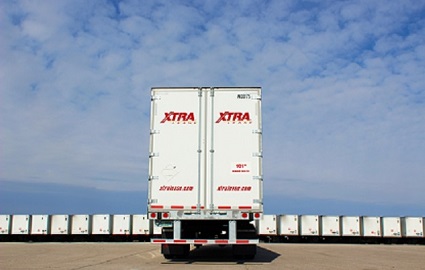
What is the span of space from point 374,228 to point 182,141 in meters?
25.1

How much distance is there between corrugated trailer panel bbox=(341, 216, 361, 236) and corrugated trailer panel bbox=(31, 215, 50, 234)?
2190cm

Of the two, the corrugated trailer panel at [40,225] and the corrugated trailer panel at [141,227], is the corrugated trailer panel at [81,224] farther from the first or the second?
the corrugated trailer panel at [141,227]

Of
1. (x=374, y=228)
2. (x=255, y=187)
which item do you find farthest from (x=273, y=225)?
(x=255, y=187)

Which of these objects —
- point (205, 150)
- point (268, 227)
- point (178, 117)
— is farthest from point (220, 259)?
point (268, 227)

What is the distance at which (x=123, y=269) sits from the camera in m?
12.5

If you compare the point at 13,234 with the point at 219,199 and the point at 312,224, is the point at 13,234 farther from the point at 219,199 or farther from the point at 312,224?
the point at 219,199

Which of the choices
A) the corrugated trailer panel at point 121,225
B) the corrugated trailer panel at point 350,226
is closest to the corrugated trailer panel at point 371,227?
the corrugated trailer panel at point 350,226

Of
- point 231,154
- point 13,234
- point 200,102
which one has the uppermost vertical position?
point 200,102

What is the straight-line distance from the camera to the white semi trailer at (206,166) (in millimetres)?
13547

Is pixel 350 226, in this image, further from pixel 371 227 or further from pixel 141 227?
pixel 141 227

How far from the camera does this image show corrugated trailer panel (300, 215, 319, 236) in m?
34.3

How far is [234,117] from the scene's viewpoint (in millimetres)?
14133

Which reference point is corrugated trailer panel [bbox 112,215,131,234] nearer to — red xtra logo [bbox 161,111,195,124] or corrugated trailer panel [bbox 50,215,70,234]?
corrugated trailer panel [bbox 50,215,70,234]

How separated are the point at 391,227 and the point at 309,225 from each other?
614 centimetres
